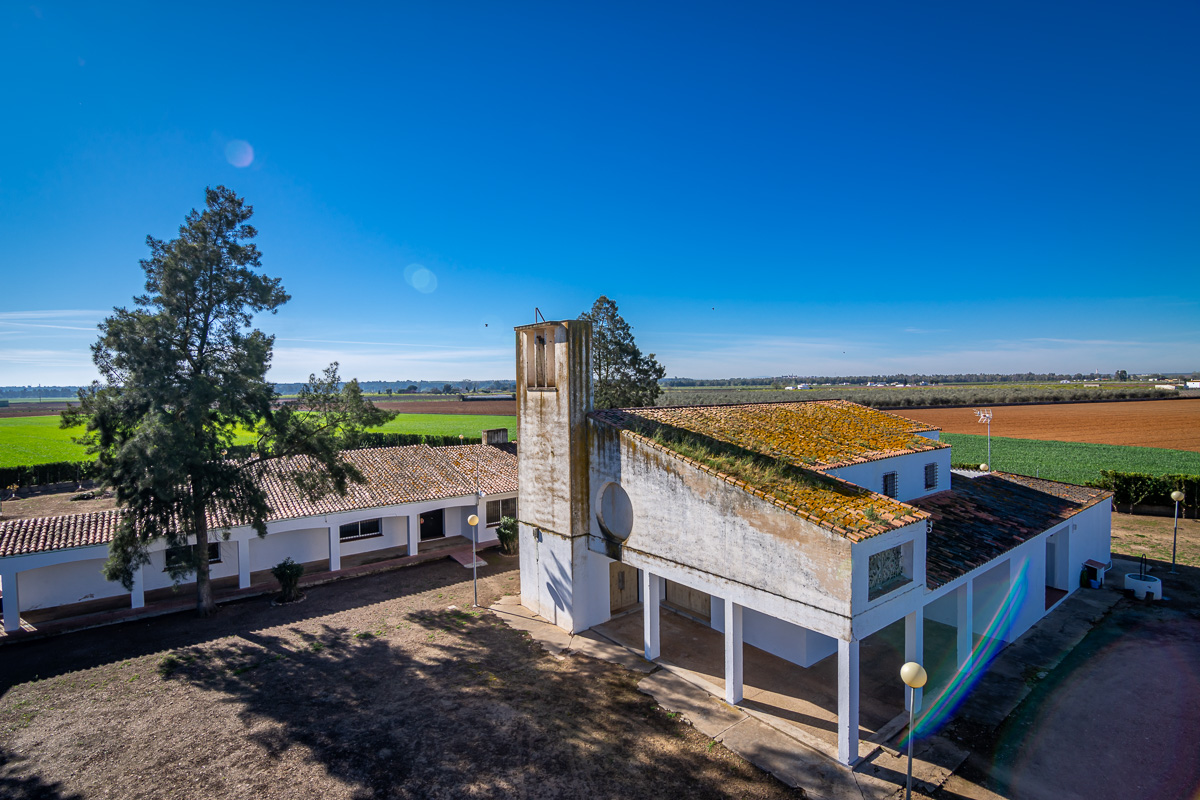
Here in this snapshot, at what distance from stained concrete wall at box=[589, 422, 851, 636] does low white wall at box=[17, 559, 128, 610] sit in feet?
55.3

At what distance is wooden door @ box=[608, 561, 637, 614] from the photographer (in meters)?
16.5

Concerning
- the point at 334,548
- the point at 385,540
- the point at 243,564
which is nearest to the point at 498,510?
the point at 385,540

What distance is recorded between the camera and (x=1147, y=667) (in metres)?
12.6

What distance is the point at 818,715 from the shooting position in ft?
36.1

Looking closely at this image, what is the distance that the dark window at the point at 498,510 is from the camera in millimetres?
24594

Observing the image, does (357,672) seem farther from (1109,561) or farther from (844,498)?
(1109,561)

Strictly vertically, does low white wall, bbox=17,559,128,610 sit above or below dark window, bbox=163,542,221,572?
below

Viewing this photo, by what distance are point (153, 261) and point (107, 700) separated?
36.8 ft

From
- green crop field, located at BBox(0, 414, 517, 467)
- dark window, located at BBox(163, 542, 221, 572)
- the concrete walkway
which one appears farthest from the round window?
green crop field, located at BBox(0, 414, 517, 467)

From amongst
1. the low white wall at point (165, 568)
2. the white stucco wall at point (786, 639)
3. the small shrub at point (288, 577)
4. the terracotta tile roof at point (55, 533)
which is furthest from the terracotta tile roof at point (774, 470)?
the terracotta tile roof at point (55, 533)

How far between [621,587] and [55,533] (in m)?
17.2

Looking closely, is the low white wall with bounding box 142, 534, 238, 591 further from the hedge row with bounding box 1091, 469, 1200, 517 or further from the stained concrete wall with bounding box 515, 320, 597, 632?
the hedge row with bounding box 1091, 469, 1200, 517

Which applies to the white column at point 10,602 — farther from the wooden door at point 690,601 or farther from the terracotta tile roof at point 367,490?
the wooden door at point 690,601

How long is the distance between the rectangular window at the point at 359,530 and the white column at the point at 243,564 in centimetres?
370
